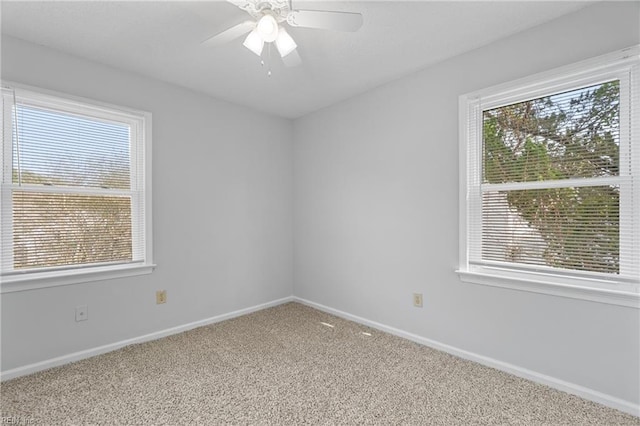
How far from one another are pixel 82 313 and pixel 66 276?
0.32m

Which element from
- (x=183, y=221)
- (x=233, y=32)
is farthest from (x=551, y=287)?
(x=183, y=221)

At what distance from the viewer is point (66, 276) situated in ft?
7.53

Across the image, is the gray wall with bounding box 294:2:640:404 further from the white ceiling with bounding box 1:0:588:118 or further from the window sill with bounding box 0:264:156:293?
the window sill with bounding box 0:264:156:293

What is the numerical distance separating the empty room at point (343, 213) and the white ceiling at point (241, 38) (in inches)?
0.7

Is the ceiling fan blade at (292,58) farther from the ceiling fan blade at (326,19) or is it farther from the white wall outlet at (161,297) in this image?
the white wall outlet at (161,297)

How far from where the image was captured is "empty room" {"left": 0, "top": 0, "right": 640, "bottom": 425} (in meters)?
1.80

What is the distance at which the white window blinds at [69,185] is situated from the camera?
84.6 inches

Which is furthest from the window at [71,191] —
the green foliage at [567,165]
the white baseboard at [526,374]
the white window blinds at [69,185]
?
the green foliage at [567,165]

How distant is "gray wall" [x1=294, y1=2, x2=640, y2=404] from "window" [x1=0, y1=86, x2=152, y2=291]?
5.87ft

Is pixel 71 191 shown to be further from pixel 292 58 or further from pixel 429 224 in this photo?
pixel 429 224

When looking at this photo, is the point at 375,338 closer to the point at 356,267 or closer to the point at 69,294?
the point at 356,267

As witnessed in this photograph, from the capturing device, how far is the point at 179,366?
2.28 metres

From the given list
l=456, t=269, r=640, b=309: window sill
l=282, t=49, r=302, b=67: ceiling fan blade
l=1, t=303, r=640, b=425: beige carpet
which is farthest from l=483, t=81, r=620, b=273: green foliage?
l=282, t=49, r=302, b=67: ceiling fan blade

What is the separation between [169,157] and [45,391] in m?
1.91
